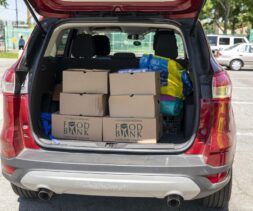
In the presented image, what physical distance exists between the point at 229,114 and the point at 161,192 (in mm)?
798

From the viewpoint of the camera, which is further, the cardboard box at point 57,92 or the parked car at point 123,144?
the cardboard box at point 57,92

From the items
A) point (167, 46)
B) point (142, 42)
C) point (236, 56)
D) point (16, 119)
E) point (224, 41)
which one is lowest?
point (224, 41)

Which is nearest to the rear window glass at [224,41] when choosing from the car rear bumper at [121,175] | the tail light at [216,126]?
the tail light at [216,126]

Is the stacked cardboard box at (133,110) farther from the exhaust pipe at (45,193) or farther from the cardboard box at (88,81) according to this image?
the exhaust pipe at (45,193)

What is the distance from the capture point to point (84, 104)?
350cm

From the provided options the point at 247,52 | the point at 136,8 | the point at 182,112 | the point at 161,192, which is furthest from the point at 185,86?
the point at 247,52

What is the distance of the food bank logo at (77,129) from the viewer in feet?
11.3

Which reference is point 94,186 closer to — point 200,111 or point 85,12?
point 200,111

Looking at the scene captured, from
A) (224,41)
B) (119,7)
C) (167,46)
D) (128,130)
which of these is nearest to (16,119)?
(128,130)

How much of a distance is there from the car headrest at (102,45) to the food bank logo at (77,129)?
69.3 inches

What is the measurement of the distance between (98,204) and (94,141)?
70 cm

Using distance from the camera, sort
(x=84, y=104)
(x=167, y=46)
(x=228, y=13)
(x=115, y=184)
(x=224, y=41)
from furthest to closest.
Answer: (x=228, y=13), (x=224, y=41), (x=167, y=46), (x=84, y=104), (x=115, y=184)

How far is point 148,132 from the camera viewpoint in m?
3.34

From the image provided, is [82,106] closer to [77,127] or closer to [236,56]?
[77,127]
